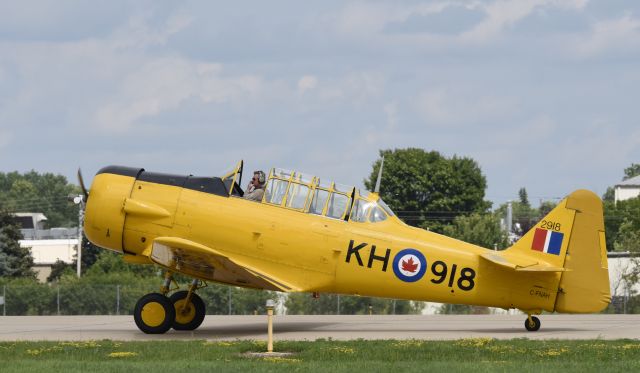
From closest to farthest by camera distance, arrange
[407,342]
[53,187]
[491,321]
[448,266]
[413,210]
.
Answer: [407,342] → [448,266] → [491,321] → [413,210] → [53,187]

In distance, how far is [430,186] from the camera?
292ft

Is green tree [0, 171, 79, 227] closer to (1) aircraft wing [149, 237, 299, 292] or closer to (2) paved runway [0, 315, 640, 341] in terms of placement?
(2) paved runway [0, 315, 640, 341]

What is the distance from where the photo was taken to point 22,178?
186 metres

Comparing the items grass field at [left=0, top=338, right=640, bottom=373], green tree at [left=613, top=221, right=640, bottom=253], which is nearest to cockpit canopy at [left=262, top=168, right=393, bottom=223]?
grass field at [left=0, top=338, right=640, bottom=373]

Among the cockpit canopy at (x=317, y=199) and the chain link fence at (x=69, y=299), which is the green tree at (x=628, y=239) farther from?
the cockpit canopy at (x=317, y=199)

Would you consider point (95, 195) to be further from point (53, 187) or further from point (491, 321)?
point (53, 187)

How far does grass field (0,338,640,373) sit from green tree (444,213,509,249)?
53.3 meters

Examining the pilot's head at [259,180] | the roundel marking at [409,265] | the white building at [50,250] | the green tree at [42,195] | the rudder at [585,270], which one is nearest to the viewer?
the rudder at [585,270]

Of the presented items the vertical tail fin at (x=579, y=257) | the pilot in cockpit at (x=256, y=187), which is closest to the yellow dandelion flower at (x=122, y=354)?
the pilot in cockpit at (x=256, y=187)

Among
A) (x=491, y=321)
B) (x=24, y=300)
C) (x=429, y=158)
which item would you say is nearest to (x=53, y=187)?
(x=429, y=158)

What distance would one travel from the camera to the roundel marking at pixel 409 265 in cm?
2277

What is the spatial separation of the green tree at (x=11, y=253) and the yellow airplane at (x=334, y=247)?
40.9 meters

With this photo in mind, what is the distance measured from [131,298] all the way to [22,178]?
495 ft

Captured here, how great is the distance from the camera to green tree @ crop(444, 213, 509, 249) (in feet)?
243
